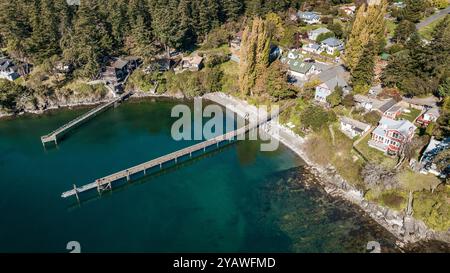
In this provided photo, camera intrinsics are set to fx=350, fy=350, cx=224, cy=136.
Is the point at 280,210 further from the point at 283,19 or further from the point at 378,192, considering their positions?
the point at 283,19

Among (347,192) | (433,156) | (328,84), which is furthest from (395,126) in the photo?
(328,84)

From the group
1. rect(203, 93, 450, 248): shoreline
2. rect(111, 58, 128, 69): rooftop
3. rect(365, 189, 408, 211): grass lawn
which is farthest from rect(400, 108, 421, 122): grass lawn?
rect(111, 58, 128, 69): rooftop

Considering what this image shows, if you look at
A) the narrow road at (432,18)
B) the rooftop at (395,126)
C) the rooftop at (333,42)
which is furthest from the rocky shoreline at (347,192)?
the narrow road at (432,18)

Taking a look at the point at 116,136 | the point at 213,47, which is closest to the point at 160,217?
the point at 116,136

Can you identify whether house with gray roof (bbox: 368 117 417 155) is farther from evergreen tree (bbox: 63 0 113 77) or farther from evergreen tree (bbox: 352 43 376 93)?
evergreen tree (bbox: 63 0 113 77)

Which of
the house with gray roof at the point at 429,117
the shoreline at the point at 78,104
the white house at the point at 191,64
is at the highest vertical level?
the white house at the point at 191,64

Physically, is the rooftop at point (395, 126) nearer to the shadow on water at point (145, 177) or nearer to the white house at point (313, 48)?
the shadow on water at point (145, 177)
